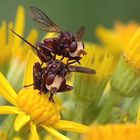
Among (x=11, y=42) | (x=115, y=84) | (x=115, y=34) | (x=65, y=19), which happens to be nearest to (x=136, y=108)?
(x=115, y=84)

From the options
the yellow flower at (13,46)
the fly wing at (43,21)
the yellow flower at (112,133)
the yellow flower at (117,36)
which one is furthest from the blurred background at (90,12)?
the yellow flower at (112,133)

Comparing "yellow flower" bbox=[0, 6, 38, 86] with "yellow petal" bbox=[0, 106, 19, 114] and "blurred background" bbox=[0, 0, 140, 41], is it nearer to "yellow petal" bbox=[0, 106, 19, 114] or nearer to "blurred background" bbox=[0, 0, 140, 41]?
"yellow petal" bbox=[0, 106, 19, 114]

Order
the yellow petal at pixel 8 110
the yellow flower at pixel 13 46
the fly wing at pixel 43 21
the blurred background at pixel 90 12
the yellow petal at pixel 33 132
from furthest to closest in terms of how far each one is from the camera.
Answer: the blurred background at pixel 90 12, the yellow flower at pixel 13 46, the fly wing at pixel 43 21, the yellow petal at pixel 8 110, the yellow petal at pixel 33 132

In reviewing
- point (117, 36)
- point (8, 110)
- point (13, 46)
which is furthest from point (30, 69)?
point (117, 36)

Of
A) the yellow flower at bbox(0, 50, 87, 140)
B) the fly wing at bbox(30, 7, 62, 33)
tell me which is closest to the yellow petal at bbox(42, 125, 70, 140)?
the yellow flower at bbox(0, 50, 87, 140)

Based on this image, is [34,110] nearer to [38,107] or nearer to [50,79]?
[38,107]

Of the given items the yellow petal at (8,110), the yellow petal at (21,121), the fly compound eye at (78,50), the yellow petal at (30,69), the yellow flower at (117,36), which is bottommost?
the yellow petal at (21,121)

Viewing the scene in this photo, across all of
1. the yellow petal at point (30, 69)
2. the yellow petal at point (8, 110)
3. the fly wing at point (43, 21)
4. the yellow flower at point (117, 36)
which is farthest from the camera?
the yellow flower at point (117, 36)

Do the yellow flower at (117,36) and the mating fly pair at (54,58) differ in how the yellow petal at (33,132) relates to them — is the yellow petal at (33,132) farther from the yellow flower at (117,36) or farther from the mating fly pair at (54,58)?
the yellow flower at (117,36)

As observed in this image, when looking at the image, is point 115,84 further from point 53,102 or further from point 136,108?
point 53,102
